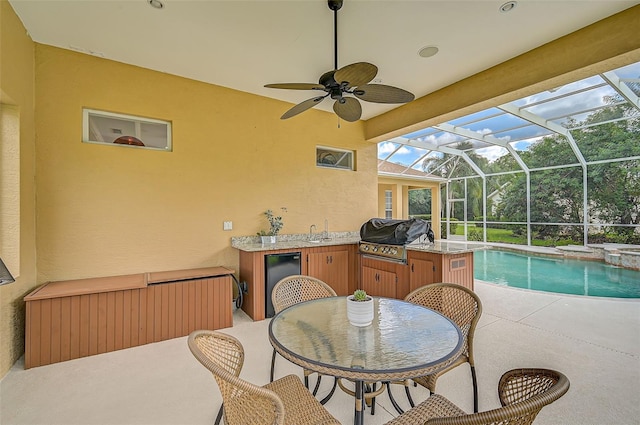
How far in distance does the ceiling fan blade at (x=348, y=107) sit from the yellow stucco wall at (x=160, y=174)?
75.4 inches

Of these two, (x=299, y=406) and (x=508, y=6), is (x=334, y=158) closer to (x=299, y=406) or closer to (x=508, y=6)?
(x=508, y=6)

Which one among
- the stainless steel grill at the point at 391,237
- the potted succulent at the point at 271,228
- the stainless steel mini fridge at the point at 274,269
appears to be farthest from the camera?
the potted succulent at the point at 271,228

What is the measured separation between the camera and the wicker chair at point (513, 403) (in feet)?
2.74

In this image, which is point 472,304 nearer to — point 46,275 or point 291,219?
point 291,219

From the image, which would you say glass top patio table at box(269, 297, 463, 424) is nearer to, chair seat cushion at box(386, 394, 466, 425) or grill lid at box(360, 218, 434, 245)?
chair seat cushion at box(386, 394, 466, 425)

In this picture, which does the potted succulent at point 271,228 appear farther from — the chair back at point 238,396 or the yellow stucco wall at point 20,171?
the chair back at point 238,396

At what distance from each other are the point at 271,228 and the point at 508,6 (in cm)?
368

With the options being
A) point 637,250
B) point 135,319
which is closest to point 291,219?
point 135,319

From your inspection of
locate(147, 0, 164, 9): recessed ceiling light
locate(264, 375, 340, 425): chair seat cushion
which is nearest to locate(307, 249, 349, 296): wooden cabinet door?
locate(264, 375, 340, 425): chair seat cushion

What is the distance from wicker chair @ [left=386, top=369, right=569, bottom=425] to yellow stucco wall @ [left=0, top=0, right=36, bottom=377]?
3239 millimetres

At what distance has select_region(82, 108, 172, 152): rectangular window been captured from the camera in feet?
10.6

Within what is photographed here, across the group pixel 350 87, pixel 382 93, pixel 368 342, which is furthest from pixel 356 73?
pixel 368 342

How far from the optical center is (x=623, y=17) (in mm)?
2445

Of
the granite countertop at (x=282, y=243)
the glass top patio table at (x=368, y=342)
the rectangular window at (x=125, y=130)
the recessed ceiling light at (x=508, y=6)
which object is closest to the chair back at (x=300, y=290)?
the glass top patio table at (x=368, y=342)
